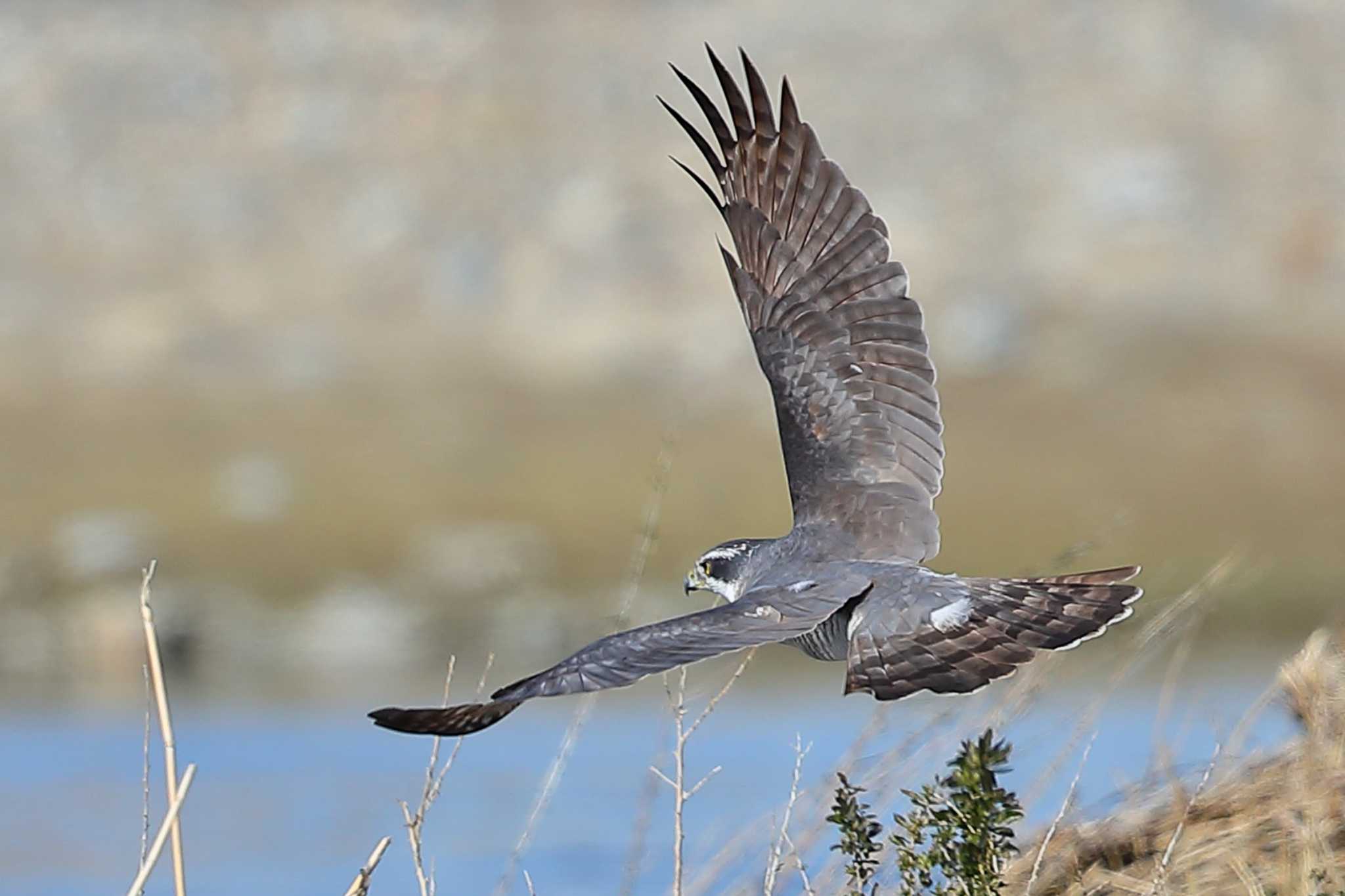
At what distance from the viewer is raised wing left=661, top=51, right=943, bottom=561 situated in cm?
482

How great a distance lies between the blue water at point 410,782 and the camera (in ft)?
24.7

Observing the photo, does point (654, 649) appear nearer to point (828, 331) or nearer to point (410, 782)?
point (828, 331)

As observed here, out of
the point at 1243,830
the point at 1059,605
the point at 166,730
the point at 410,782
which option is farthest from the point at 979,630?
the point at 410,782

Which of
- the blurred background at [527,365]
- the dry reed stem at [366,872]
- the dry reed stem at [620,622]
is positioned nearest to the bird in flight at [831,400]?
the dry reed stem at [620,622]

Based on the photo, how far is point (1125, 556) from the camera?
14047 mm

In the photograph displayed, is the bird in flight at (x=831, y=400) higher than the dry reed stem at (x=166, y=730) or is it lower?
higher

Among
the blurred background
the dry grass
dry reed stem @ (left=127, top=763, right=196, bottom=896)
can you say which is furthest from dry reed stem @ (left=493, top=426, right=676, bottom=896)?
the blurred background

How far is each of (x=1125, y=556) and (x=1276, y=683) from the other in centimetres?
1000

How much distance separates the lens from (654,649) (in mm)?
3732

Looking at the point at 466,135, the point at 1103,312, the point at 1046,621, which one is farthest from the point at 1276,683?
the point at 466,135

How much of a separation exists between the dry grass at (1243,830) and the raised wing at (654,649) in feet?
1.91

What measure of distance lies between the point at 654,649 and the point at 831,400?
1.31m

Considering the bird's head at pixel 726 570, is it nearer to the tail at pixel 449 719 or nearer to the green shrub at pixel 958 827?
the tail at pixel 449 719

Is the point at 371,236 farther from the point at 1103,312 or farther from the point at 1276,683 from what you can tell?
the point at 1276,683
